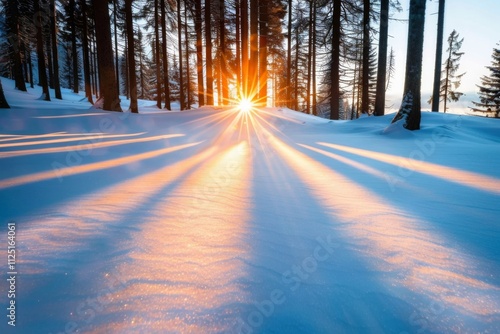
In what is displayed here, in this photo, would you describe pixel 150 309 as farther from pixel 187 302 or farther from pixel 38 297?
pixel 38 297

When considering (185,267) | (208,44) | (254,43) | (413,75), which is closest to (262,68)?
(254,43)

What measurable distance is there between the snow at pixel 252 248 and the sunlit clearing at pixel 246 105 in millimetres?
7038

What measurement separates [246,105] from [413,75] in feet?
20.3

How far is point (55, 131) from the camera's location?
5.50 metres

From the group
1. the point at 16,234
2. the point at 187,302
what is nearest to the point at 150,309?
the point at 187,302

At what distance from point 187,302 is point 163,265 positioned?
0.82ft

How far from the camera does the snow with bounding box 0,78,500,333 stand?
32.2 inches

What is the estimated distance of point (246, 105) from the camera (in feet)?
34.9

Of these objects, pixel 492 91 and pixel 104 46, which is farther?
pixel 492 91

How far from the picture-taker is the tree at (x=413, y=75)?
18.8 ft

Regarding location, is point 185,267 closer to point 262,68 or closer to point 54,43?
point 262,68

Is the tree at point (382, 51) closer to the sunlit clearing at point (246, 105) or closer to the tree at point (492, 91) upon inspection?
the sunlit clearing at point (246, 105)

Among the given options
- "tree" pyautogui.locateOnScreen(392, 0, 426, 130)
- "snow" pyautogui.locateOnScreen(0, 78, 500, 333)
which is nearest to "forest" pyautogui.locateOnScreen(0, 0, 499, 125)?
"tree" pyautogui.locateOnScreen(392, 0, 426, 130)

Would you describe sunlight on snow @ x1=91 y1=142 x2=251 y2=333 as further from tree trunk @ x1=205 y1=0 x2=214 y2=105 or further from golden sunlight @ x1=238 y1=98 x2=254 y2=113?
tree trunk @ x1=205 y1=0 x2=214 y2=105
